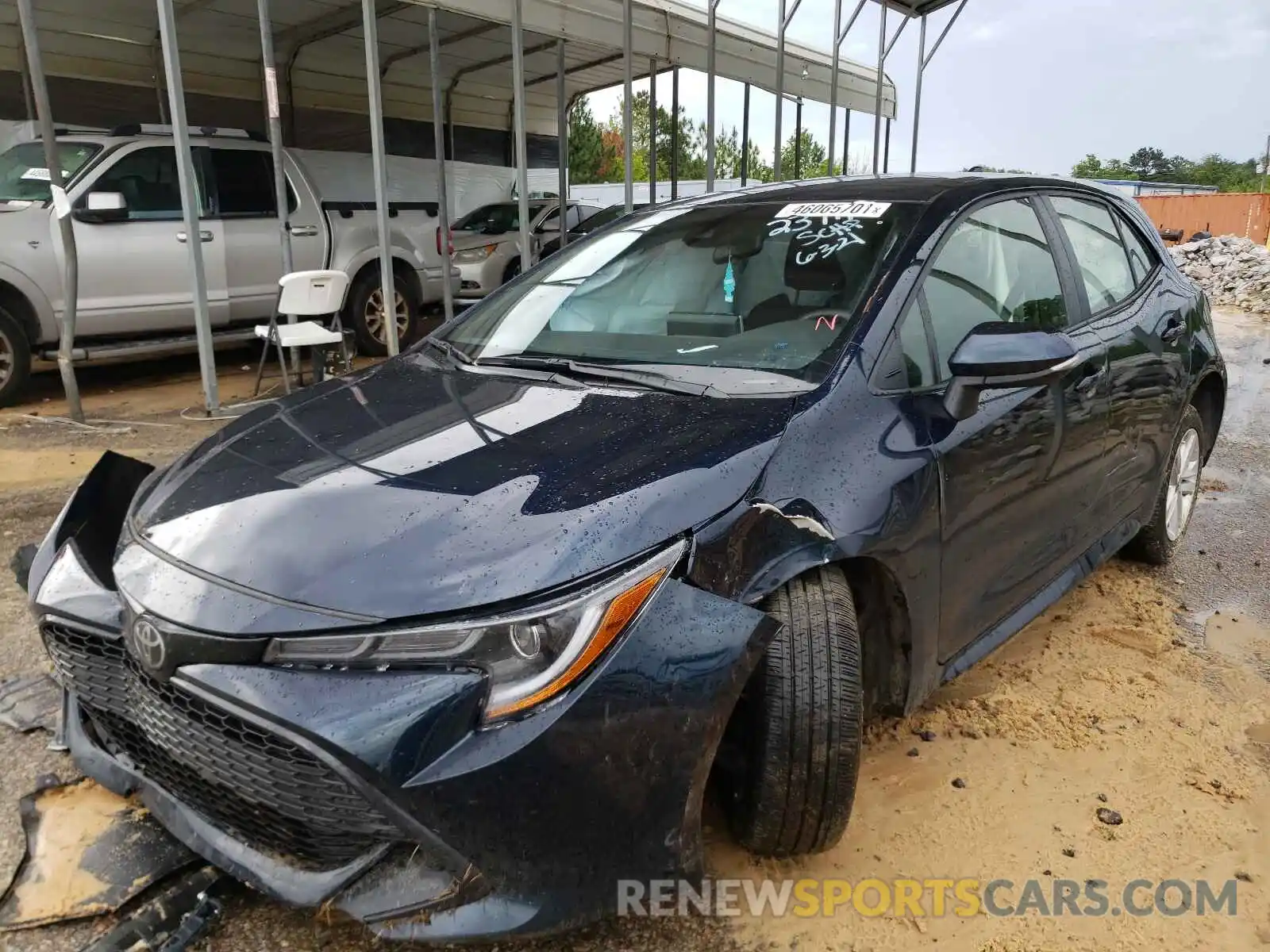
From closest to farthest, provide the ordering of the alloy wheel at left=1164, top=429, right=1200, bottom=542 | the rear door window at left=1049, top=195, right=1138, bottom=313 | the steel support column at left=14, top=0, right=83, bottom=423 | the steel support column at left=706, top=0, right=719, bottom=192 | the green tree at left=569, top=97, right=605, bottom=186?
the rear door window at left=1049, top=195, right=1138, bottom=313 → the alloy wheel at left=1164, top=429, right=1200, bottom=542 → the steel support column at left=14, top=0, right=83, bottom=423 → the steel support column at left=706, top=0, right=719, bottom=192 → the green tree at left=569, top=97, right=605, bottom=186

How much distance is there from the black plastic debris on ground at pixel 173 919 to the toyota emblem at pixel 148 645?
58cm

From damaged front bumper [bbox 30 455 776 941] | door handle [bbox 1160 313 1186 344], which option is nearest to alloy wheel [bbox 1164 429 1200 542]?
door handle [bbox 1160 313 1186 344]

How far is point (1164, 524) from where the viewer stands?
12.9 ft

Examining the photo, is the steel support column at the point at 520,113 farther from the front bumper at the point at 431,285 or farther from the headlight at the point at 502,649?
the headlight at the point at 502,649

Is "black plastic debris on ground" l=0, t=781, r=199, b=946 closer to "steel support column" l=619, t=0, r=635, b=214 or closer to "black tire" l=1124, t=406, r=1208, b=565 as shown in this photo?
"black tire" l=1124, t=406, r=1208, b=565

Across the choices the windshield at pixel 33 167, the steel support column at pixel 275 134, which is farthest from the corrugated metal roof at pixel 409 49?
the windshield at pixel 33 167

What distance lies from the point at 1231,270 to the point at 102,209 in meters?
20.4

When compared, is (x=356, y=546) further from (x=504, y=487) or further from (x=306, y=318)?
(x=306, y=318)

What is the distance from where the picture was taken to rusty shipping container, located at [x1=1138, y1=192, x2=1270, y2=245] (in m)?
28.7

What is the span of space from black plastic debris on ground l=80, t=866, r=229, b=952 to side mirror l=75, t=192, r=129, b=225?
6.16m

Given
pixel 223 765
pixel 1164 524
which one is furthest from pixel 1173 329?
pixel 223 765

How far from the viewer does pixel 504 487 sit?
1.83m

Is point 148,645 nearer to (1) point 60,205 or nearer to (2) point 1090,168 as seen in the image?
(1) point 60,205

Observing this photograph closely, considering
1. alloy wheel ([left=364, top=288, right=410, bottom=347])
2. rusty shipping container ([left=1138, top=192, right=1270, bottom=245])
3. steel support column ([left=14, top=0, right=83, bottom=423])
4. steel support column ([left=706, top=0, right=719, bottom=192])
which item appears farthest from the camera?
rusty shipping container ([left=1138, top=192, right=1270, bottom=245])
